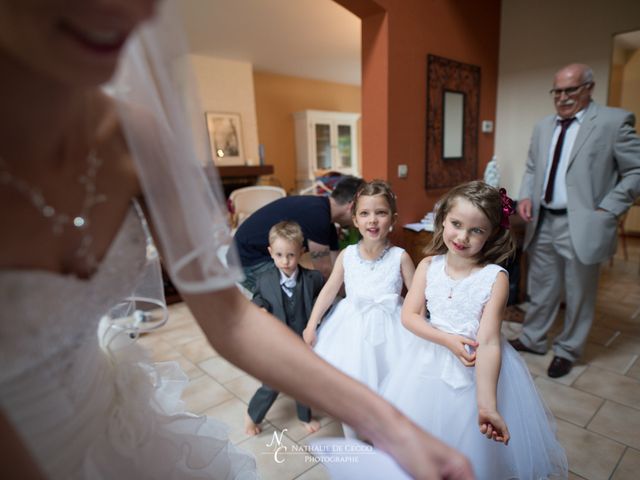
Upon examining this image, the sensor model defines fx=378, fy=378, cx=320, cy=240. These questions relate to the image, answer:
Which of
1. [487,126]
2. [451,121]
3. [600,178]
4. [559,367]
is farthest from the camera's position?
[487,126]

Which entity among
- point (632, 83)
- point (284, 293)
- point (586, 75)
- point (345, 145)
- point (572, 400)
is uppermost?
point (632, 83)

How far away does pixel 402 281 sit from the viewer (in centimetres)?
173

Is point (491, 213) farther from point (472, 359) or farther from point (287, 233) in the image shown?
point (287, 233)

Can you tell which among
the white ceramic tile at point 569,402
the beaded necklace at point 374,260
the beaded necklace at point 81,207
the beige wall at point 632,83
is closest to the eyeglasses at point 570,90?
the beaded necklace at point 374,260

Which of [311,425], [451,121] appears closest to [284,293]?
[311,425]

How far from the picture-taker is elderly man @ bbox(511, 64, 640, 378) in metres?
2.06

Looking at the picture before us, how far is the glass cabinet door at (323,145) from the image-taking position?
7289 mm

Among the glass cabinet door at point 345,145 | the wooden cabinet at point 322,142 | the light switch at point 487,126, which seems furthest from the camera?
the glass cabinet door at point 345,145

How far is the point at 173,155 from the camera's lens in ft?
1.84

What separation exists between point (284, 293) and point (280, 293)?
0.04 m

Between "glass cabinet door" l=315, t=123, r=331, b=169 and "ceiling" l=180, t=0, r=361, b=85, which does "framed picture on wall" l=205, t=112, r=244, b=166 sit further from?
"glass cabinet door" l=315, t=123, r=331, b=169

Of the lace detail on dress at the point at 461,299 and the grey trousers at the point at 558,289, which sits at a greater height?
the lace detail on dress at the point at 461,299

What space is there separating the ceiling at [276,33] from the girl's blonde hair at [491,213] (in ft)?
9.99

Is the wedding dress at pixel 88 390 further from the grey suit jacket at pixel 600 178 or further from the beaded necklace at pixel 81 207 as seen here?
the grey suit jacket at pixel 600 178
